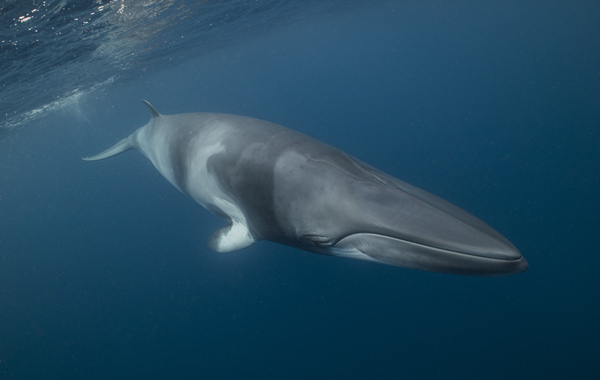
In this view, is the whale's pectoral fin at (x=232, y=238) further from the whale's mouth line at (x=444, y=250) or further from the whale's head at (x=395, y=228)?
the whale's mouth line at (x=444, y=250)

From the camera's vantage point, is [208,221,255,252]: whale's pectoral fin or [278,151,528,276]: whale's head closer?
[278,151,528,276]: whale's head

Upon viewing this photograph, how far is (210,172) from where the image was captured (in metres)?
6.39

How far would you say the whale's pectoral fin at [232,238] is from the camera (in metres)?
6.78

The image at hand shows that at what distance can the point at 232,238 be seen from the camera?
281 inches

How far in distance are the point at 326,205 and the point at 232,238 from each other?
337cm

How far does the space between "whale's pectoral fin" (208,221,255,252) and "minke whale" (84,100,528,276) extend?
30mm

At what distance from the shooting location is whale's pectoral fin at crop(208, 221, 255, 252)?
6777mm

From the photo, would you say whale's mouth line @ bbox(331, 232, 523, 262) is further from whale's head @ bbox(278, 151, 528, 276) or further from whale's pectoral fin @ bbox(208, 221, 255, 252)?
whale's pectoral fin @ bbox(208, 221, 255, 252)

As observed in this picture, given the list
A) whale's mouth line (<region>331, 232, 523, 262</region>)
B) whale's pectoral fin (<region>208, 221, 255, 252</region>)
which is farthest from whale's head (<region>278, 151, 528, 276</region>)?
whale's pectoral fin (<region>208, 221, 255, 252</region>)

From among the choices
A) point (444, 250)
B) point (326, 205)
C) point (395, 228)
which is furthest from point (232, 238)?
point (444, 250)

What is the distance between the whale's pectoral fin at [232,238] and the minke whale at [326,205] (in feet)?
0.10

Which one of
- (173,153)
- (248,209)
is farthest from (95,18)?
(248,209)

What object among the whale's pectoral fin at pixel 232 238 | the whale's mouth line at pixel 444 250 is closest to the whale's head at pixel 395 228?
the whale's mouth line at pixel 444 250

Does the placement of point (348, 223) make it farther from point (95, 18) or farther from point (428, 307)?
point (95, 18)
